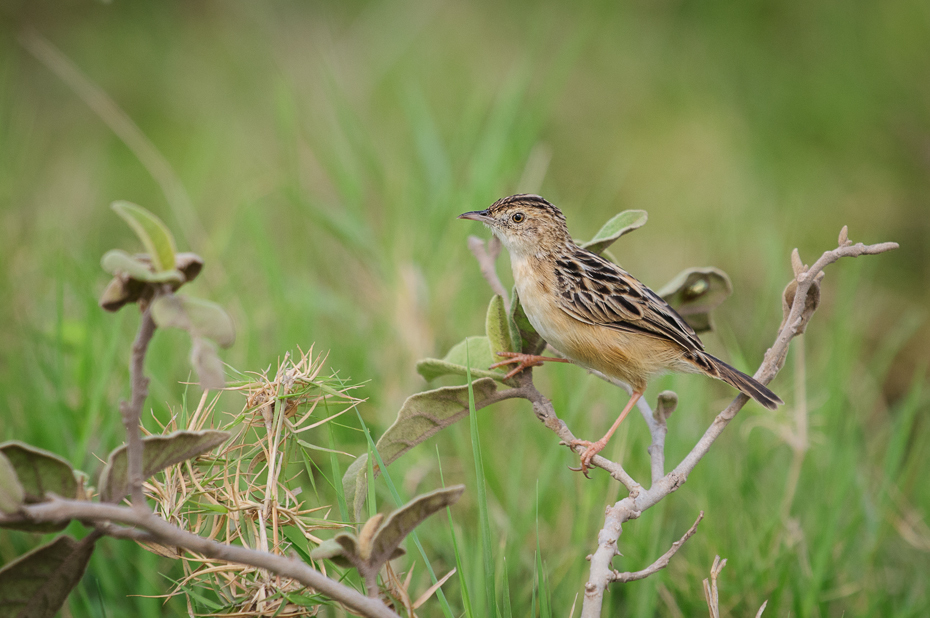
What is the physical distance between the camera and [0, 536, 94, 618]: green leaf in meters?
1.56

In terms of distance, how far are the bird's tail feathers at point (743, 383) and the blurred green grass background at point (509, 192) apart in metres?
0.70

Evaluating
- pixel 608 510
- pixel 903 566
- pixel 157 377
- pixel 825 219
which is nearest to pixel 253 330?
pixel 157 377

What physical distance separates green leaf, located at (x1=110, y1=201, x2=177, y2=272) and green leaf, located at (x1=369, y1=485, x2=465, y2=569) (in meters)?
0.63

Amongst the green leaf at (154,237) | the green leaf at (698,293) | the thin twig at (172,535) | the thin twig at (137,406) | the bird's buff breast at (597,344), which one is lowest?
the thin twig at (172,535)

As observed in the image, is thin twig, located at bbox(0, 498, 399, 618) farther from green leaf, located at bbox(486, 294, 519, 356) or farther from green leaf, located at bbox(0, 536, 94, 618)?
green leaf, located at bbox(486, 294, 519, 356)

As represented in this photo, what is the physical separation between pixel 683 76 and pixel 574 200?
9.71 ft

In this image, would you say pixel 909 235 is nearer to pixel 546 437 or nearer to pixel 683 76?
pixel 683 76

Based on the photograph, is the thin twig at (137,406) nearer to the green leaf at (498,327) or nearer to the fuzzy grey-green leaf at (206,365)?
the fuzzy grey-green leaf at (206,365)

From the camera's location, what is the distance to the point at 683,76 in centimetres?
930

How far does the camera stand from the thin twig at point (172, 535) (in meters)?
1.40

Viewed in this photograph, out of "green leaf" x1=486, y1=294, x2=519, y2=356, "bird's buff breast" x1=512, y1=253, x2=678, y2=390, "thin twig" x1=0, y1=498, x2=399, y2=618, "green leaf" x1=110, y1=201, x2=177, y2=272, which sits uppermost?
"bird's buff breast" x1=512, y1=253, x2=678, y2=390

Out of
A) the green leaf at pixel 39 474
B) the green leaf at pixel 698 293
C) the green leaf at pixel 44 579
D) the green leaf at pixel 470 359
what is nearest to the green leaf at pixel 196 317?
the green leaf at pixel 39 474

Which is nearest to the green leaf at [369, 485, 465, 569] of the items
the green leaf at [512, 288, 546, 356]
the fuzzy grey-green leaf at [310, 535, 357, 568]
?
the fuzzy grey-green leaf at [310, 535, 357, 568]

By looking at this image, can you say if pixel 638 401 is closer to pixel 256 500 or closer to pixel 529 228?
pixel 256 500
